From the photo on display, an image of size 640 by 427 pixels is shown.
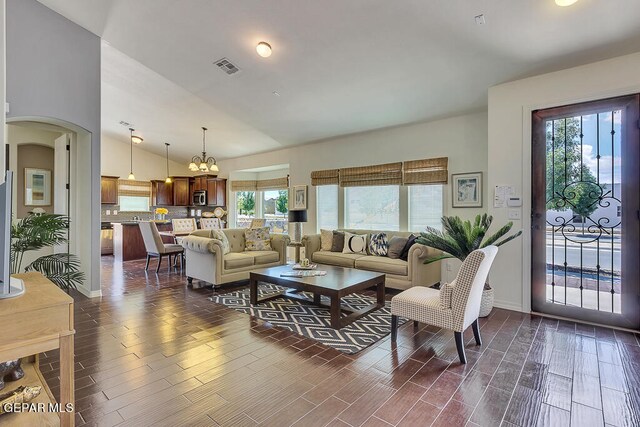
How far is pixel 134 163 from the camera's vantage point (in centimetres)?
908

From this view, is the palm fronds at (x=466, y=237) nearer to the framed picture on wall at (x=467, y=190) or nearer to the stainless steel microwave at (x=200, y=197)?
the framed picture on wall at (x=467, y=190)

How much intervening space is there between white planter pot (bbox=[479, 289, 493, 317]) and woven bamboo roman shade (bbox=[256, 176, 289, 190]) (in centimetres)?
540

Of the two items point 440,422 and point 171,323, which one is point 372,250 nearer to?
point 171,323

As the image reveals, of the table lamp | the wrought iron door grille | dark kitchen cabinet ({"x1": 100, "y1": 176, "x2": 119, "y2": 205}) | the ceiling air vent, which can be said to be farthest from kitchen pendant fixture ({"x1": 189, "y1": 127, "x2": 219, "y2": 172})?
the wrought iron door grille

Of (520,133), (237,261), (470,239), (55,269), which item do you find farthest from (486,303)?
(55,269)

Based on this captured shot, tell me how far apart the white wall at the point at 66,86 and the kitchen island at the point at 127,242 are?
10.1ft

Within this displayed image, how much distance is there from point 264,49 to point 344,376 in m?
3.59

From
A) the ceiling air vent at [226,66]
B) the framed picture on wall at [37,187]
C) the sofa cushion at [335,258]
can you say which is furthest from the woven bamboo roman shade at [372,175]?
the framed picture on wall at [37,187]

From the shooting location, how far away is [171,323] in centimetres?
342

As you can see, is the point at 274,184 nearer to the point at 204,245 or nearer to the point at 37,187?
the point at 204,245

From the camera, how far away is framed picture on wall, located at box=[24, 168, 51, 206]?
19.0ft

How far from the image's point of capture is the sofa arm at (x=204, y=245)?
462 centimetres

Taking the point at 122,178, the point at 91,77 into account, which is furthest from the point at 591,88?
the point at 122,178

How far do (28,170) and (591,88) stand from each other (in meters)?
8.51
